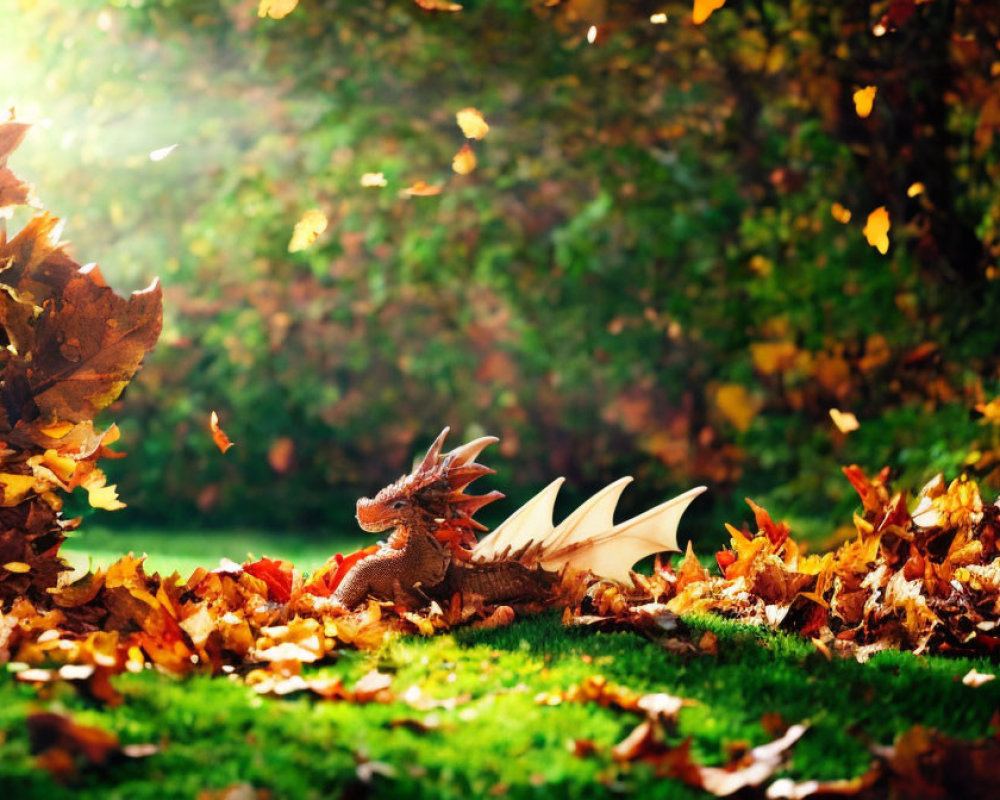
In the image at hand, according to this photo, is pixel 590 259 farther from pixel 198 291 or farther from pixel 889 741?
pixel 889 741

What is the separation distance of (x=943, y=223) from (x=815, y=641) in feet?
11.3

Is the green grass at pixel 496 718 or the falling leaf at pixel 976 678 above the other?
the green grass at pixel 496 718

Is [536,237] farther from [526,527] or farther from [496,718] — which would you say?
[496,718]

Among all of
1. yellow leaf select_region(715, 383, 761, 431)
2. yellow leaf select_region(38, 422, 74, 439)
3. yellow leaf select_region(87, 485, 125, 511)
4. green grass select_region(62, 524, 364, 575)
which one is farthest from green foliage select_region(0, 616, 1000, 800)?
yellow leaf select_region(715, 383, 761, 431)

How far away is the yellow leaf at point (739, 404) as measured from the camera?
284 inches

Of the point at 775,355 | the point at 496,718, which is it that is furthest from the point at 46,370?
the point at 775,355

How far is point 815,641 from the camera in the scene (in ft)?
9.21

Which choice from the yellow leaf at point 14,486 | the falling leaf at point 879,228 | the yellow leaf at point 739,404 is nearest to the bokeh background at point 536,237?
the yellow leaf at point 739,404

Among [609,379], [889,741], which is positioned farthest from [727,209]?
[889,741]

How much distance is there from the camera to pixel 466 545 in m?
3.31

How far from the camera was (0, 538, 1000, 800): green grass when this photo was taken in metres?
1.83

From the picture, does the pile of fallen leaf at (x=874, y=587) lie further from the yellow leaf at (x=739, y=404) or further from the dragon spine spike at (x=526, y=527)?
the yellow leaf at (x=739, y=404)

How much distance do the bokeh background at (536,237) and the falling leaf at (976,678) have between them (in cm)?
199

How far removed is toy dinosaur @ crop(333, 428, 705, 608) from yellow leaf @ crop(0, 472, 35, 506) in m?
0.92
